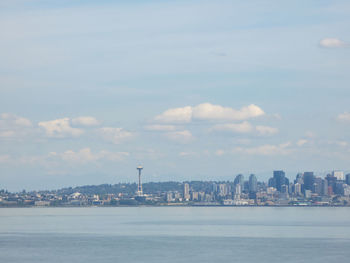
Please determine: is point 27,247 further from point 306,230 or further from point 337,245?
point 306,230

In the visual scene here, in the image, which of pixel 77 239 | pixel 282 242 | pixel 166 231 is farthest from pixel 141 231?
pixel 282 242

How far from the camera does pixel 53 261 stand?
69.9 meters

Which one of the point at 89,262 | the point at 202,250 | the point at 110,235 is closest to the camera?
the point at 89,262

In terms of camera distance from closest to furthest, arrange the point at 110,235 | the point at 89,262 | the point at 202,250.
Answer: the point at 89,262, the point at 202,250, the point at 110,235

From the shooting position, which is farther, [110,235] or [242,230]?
[242,230]

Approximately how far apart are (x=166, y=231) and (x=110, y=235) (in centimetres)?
1236

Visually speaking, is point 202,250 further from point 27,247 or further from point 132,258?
point 27,247

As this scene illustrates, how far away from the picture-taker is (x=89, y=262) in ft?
226

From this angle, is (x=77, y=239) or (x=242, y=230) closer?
(x=77, y=239)

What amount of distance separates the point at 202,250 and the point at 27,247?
837 inches

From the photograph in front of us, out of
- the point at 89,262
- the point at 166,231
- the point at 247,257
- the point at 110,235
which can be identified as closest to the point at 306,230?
the point at 166,231

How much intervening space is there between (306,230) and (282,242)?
25.5 metres

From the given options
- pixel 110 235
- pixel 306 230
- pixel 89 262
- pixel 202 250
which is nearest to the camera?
pixel 89 262

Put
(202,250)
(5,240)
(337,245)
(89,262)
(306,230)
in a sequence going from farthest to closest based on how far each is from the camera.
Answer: (306,230) → (5,240) → (337,245) → (202,250) → (89,262)
